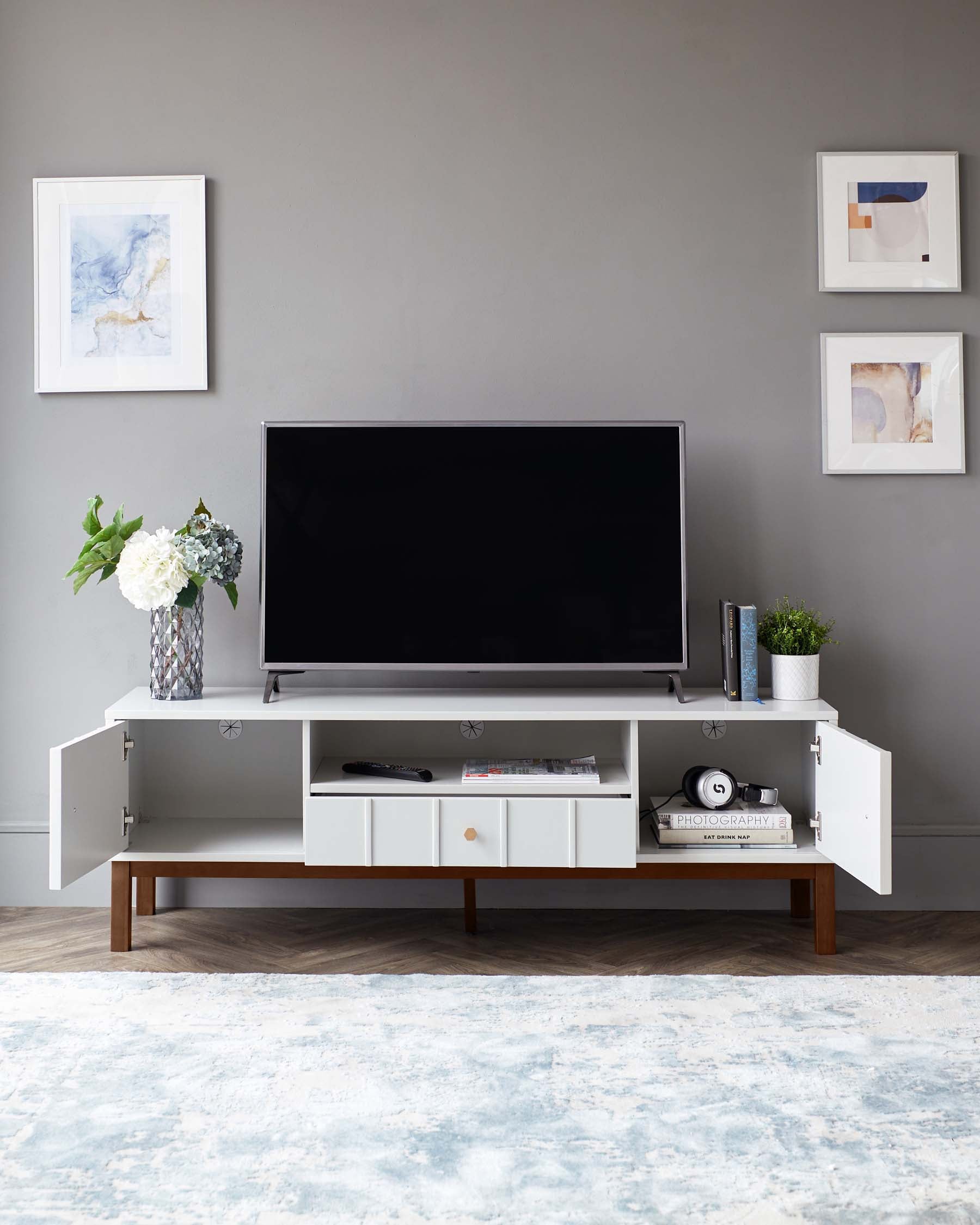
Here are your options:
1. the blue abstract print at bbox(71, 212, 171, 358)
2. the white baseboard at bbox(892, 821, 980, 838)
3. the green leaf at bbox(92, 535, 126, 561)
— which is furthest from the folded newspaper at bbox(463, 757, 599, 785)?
the blue abstract print at bbox(71, 212, 171, 358)

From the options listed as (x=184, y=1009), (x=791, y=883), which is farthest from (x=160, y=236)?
(x=791, y=883)

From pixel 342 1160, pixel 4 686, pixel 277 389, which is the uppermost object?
pixel 277 389

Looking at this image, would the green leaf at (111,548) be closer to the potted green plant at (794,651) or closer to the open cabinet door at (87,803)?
the open cabinet door at (87,803)

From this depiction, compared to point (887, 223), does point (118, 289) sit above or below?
below

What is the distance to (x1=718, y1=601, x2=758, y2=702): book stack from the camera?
2.38 m

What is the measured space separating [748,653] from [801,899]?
0.72 meters

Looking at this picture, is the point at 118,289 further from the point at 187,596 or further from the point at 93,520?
the point at 187,596

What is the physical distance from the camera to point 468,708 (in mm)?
2316

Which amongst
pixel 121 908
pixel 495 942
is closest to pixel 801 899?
pixel 495 942

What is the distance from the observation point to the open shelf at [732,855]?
2291 mm

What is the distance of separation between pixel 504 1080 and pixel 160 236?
2.29 metres

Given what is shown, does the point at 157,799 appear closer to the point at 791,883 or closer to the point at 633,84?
the point at 791,883

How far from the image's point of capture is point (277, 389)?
266 cm

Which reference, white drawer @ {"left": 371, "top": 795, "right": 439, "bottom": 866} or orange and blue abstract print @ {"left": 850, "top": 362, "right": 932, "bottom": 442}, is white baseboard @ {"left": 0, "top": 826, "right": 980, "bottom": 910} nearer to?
white drawer @ {"left": 371, "top": 795, "right": 439, "bottom": 866}
